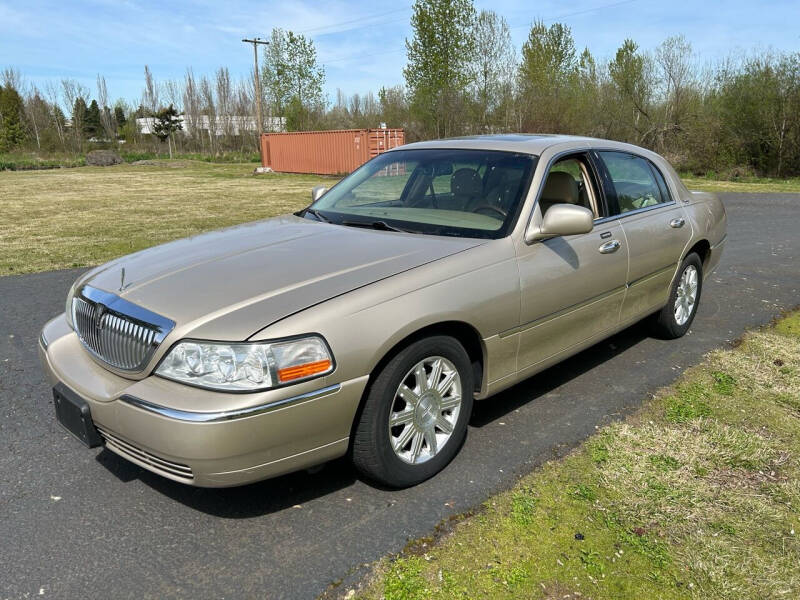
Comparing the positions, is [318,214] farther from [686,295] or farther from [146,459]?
[686,295]

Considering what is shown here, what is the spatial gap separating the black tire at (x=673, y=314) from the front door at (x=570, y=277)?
0.99 meters

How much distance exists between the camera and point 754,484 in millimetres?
3156

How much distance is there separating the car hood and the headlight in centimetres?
6

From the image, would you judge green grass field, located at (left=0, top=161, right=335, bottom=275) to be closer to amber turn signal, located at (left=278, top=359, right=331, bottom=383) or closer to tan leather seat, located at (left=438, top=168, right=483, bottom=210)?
tan leather seat, located at (left=438, top=168, right=483, bottom=210)

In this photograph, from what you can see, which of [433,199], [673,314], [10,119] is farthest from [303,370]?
[10,119]

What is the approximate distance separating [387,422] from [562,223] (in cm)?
146

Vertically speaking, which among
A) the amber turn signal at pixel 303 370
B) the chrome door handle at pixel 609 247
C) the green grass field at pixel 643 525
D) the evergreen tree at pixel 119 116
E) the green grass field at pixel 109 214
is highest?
the evergreen tree at pixel 119 116

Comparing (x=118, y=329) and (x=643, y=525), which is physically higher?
(x=118, y=329)

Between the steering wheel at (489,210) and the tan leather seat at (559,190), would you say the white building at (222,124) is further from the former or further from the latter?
the steering wheel at (489,210)

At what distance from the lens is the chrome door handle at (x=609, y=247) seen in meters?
3.99

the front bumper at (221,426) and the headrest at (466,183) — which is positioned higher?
the headrest at (466,183)

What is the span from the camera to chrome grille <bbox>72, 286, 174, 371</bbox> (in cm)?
263

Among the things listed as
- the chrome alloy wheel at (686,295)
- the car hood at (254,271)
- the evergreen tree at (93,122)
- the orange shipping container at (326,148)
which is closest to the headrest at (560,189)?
the car hood at (254,271)

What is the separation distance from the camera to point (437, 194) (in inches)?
157
